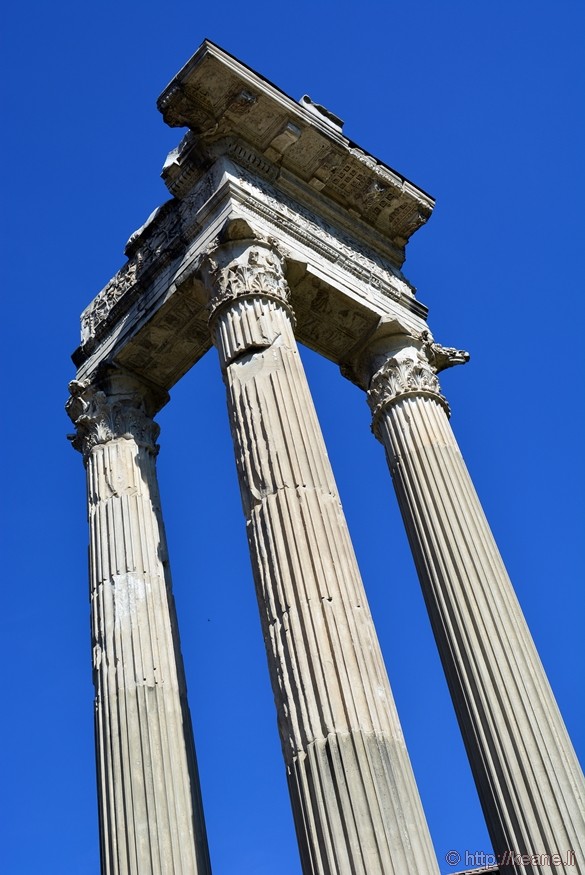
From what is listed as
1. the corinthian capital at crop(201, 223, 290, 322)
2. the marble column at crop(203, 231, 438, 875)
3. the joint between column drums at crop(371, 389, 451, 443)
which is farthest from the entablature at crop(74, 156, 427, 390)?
the joint between column drums at crop(371, 389, 451, 443)

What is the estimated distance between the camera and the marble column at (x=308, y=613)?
10.8 metres

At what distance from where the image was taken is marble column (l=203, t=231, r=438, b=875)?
35.6 feet

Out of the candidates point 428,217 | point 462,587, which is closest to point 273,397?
point 462,587

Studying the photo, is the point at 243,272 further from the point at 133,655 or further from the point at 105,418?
the point at 133,655

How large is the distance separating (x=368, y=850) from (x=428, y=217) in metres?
13.7

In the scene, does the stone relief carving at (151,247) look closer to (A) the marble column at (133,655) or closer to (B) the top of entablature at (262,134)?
(B) the top of entablature at (262,134)

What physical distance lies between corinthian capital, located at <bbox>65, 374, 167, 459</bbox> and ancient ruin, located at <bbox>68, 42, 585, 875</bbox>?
4 cm

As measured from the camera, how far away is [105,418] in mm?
18547

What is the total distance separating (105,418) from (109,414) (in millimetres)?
102

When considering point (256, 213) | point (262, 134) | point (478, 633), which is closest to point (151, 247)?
point (256, 213)

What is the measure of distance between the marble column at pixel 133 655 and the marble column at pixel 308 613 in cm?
297

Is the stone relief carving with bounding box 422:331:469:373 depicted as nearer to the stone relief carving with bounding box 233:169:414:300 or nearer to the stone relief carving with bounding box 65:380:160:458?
the stone relief carving with bounding box 233:169:414:300

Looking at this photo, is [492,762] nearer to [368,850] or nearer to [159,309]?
[368,850]

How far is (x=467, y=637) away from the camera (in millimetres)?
15086
